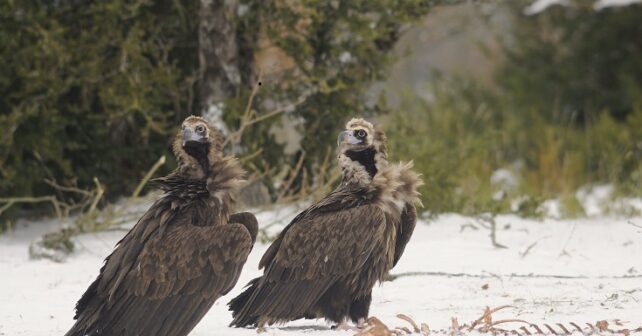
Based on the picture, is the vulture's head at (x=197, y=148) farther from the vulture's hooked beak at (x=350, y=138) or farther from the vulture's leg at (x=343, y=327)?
the vulture's leg at (x=343, y=327)

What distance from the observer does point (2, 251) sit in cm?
975

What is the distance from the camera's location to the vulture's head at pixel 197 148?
6590 millimetres

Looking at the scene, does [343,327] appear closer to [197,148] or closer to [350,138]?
[350,138]

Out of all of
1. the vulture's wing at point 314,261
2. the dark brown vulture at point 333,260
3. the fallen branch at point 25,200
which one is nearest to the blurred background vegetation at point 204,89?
the fallen branch at point 25,200

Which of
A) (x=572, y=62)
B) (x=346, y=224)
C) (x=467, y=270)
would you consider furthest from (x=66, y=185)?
(x=572, y=62)

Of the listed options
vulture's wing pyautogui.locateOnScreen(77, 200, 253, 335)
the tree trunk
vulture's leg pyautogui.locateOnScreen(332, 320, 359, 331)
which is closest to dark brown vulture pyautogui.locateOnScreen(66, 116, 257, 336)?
vulture's wing pyautogui.locateOnScreen(77, 200, 253, 335)

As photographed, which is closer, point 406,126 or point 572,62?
point 406,126

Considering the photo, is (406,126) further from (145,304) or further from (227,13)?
(145,304)

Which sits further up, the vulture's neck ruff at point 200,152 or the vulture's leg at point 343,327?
the vulture's neck ruff at point 200,152

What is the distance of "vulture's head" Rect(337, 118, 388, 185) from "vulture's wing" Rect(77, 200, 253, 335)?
993 millimetres

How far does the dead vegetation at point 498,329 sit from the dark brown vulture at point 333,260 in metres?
0.35

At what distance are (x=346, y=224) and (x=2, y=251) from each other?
4330 millimetres

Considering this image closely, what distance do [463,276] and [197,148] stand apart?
2483mm

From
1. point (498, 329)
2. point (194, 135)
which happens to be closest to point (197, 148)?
point (194, 135)
